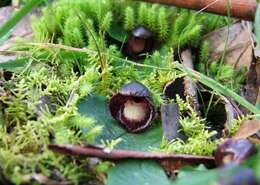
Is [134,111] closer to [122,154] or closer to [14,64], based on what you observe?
[122,154]

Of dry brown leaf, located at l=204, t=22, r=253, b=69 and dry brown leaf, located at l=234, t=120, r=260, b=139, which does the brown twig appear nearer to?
dry brown leaf, located at l=204, t=22, r=253, b=69

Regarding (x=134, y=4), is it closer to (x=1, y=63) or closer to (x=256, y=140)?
(x=1, y=63)

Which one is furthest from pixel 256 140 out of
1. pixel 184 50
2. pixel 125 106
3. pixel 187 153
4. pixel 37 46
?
pixel 37 46

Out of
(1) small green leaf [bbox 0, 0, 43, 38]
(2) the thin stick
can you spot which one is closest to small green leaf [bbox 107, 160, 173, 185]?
(2) the thin stick

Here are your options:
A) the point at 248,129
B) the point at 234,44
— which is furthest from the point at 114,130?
the point at 234,44

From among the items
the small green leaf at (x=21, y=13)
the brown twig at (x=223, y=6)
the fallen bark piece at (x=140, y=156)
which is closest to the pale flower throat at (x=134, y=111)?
the fallen bark piece at (x=140, y=156)
